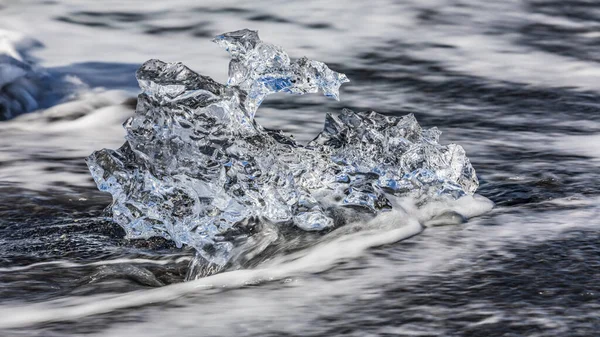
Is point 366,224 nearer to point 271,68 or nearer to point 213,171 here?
point 213,171

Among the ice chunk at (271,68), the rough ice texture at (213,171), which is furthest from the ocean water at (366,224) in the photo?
the ice chunk at (271,68)

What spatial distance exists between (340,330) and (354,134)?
898 mm

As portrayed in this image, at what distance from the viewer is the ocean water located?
179 cm

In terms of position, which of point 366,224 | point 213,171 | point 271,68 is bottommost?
point 366,224

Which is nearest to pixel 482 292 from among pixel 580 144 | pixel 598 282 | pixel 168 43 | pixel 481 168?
pixel 598 282

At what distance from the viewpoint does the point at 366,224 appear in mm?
2312

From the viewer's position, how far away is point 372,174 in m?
2.51

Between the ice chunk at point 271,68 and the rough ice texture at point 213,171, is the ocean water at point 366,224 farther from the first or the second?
the ice chunk at point 271,68

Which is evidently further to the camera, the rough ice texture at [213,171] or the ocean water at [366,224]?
the rough ice texture at [213,171]

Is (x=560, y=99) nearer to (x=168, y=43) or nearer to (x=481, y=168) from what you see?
(x=481, y=168)

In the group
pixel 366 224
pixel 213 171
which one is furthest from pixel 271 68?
pixel 366 224

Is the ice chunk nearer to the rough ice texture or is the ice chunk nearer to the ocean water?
the rough ice texture

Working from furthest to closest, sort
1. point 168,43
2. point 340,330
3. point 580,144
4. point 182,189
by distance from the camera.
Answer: point 168,43 → point 580,144 → point 182,189 → point 340,330

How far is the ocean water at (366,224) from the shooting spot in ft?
5.88
